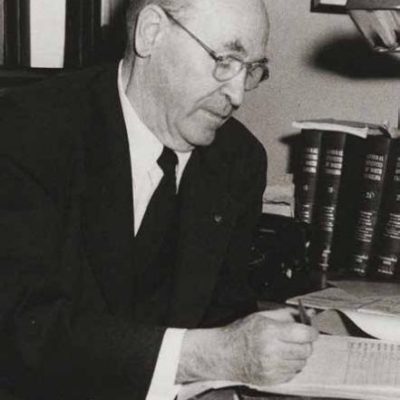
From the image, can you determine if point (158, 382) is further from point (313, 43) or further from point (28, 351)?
point (313, 43)

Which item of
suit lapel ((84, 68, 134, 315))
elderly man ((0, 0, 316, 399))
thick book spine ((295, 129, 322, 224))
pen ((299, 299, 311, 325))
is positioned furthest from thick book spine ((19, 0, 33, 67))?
pen ((299, 299, 311, 325))

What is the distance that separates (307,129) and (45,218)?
2.59 ft

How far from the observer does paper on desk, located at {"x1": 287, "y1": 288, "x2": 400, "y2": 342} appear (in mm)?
1337

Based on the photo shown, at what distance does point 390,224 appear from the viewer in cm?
171

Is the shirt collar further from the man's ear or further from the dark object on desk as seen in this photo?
the dark object on desk

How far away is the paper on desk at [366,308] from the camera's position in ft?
4.39

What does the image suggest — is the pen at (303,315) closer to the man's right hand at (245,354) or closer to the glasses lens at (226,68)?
the man's right hand at (245,354)

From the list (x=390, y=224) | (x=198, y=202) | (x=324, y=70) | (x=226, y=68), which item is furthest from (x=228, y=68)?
(x=324, y=70)

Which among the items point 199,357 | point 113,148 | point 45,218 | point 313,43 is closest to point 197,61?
point 113,148

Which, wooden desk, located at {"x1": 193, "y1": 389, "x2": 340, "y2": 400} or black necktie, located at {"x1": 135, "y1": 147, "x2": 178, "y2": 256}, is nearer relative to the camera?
wooden desk, located at {"x1": 193, "y1": 389, "x2": 340, "y2": 400}

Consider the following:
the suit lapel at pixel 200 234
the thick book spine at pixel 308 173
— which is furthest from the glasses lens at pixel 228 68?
the thick book spine at pixel 308 173

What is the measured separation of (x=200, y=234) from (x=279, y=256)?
262 millimetres

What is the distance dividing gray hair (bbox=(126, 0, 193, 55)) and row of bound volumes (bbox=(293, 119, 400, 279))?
1.69 ft

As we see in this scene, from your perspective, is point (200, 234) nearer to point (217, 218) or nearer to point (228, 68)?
point (217, 218)
